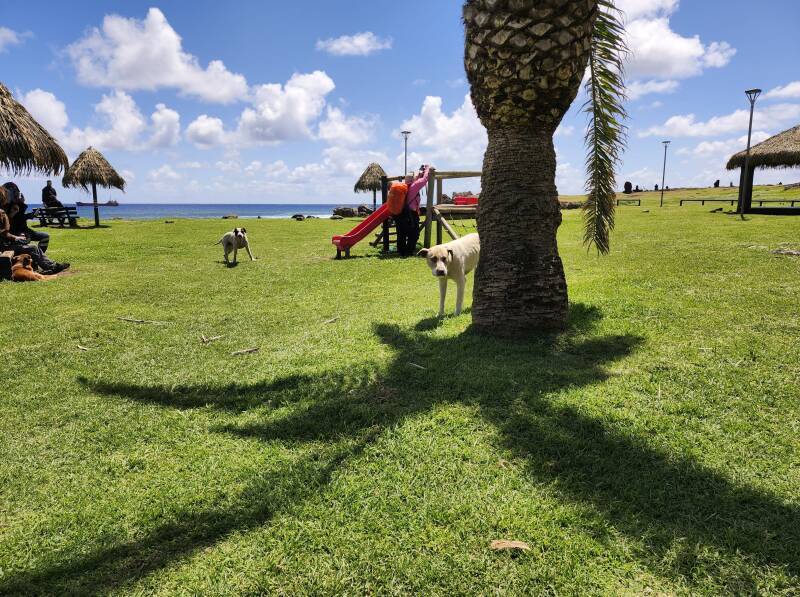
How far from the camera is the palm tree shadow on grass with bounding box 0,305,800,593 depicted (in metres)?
2.53

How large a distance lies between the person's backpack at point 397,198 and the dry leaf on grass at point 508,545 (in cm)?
1215

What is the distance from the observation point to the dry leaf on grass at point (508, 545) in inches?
100

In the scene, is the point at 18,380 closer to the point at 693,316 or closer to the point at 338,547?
the point at 338,547

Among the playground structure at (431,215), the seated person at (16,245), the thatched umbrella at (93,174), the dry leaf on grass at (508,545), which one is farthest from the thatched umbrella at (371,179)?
the dry leaf on grass at (508,545)

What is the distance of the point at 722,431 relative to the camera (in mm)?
3615

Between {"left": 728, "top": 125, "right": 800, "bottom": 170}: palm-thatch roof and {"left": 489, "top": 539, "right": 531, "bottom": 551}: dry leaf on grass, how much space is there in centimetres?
2902

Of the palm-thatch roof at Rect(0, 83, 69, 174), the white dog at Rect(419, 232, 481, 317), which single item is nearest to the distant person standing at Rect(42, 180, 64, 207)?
the palm-thatch roof at Rect(0, 83, 69, 174)

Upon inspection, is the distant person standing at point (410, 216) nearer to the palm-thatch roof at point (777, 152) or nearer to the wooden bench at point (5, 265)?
the wooden bench at point (5, 265)

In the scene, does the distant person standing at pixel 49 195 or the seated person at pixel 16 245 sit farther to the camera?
the distant person standing at pixel 49 195

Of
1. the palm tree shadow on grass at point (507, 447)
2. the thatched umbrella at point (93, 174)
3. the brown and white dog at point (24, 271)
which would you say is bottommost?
the palm tree shadow on grass at point (507, 447)

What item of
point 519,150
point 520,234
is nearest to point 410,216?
point 519,150

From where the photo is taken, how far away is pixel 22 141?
11273 mm

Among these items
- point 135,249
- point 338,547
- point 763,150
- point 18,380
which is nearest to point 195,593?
point 338,547

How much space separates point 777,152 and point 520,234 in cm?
2598
